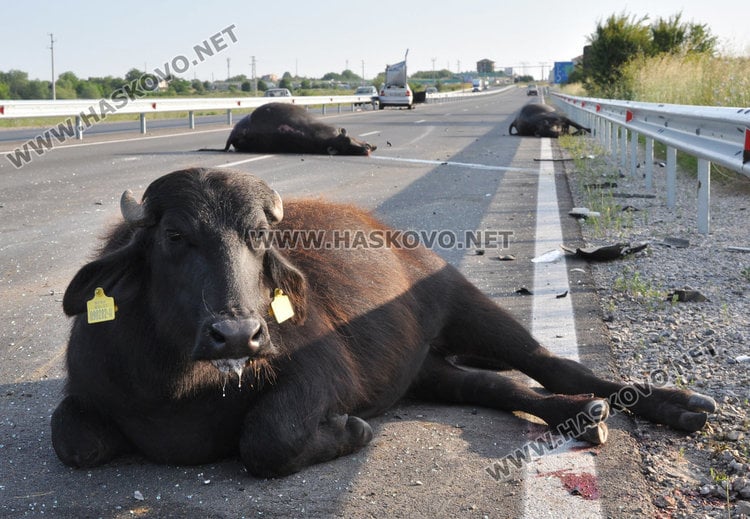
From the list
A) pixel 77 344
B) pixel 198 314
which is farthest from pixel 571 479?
pixel 77 344

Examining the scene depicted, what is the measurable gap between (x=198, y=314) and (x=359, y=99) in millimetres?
45866

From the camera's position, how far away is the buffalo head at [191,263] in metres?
3.48

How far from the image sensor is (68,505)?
3.28 m

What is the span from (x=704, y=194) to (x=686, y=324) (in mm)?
3017

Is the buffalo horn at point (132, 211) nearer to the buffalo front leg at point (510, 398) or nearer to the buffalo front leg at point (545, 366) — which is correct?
the buffalo front leg at point (510, 398)

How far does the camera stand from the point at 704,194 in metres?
7.92

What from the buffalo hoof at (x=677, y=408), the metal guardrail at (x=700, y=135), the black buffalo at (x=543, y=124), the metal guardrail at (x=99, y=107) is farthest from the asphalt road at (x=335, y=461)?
the black buffalo at (x=543, y=124)

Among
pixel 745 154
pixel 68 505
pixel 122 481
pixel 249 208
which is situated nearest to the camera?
pixel 68 505

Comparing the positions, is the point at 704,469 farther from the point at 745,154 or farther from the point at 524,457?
the point at 745,154

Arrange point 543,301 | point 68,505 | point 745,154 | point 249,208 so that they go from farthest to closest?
point 543,301, point 745,154, point 249,208, point 68,505

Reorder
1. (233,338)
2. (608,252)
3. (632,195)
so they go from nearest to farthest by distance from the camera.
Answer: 1. (233,338)
2. (608,252)
3. (632,195)

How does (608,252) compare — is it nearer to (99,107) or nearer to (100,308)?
(100,308)

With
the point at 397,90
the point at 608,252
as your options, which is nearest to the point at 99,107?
the point at 608,252

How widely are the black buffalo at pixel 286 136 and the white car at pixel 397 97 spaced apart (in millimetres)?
34058
